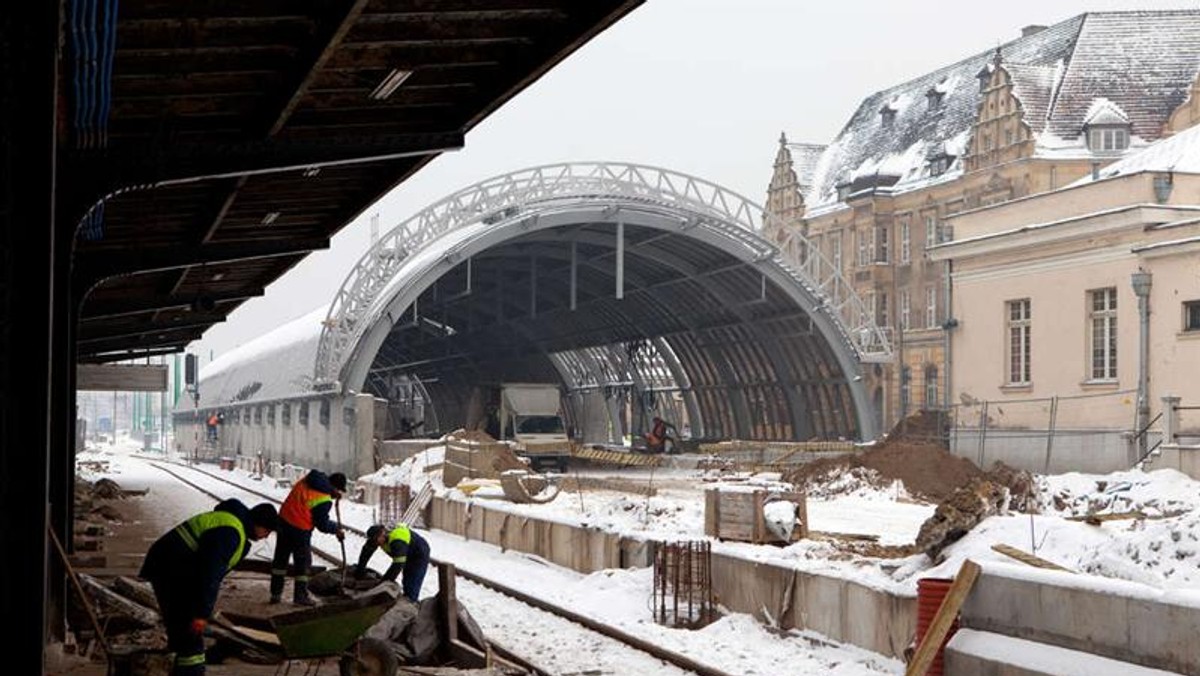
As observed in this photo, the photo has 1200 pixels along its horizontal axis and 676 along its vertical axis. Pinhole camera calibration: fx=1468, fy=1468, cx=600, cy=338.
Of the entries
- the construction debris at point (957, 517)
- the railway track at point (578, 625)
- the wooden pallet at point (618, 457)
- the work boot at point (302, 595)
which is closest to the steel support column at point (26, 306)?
the railway track at point (578, 625)

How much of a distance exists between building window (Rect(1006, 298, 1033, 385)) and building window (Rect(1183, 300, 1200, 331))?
5.54 metres

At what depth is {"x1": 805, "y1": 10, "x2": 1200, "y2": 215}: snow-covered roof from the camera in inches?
2591

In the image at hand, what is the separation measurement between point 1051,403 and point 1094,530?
878 inches

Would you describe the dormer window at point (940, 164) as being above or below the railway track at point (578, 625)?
above

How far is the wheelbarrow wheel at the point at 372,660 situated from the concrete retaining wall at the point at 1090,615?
4.62 meters

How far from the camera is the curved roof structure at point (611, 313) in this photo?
4406 centimetres

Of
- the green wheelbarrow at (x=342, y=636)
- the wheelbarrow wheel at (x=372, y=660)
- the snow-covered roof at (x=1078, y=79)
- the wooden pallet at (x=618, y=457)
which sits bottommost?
the wooden pallet at (x=618, y=457)

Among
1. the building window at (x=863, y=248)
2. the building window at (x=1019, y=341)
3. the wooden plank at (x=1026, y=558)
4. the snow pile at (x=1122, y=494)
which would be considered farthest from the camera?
the building window at (x=863, y=248)

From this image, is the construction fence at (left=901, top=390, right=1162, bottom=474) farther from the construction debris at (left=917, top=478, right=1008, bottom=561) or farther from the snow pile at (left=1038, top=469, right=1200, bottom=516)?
the construction debris at (left=917, top=478, right=1008, bottom=561)

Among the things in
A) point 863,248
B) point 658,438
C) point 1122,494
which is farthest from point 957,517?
point 863,248

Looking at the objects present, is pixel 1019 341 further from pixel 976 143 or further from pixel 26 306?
pixel 26 306

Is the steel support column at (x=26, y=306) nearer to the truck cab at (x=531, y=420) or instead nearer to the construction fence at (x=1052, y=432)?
the construction fence at (x=1052, y=432)

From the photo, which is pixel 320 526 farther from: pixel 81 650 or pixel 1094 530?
pixel 1094 530

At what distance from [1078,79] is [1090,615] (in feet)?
202
